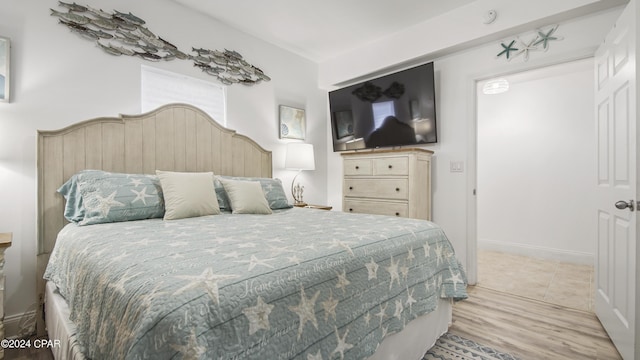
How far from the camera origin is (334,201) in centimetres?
436

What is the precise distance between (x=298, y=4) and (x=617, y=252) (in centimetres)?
308

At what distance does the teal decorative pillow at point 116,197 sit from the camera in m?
1.93

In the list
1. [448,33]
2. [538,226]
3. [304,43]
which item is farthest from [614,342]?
[304,43]

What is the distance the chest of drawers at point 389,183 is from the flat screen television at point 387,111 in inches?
12.8

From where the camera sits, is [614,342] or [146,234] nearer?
[146,234]

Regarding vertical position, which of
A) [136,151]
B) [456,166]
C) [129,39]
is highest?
[129,39]

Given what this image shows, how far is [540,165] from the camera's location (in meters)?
4.06

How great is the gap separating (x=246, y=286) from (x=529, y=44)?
3.10 metres

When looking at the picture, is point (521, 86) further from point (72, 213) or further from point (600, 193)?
point (72, 213)

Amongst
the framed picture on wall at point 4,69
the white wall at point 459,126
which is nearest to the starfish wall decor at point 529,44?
the white wall at point 459,126

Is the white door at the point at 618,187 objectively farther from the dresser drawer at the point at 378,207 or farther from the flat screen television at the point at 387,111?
the dresser drawer at the point at 378,207

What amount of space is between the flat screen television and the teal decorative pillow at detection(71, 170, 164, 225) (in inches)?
96.6

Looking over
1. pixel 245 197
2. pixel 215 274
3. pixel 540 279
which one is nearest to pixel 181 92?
pixel 245 197

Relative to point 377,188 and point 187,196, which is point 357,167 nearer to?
point 377,188
